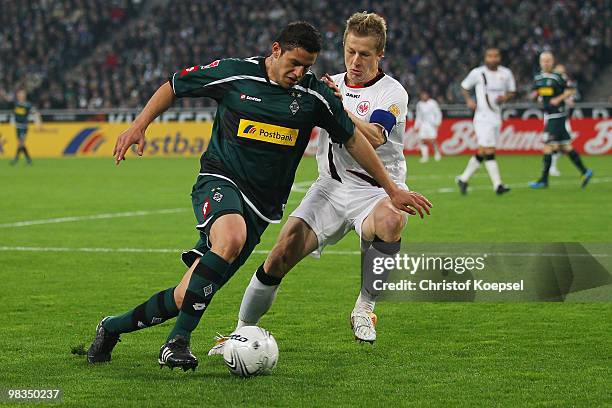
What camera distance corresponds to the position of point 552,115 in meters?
18.8

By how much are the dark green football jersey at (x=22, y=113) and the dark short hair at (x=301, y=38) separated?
24.0 metres

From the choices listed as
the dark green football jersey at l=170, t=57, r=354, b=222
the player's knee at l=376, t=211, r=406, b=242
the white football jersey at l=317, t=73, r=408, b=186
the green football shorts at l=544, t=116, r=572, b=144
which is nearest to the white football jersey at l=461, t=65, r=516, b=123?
the green football shorts at l=544, t=116, r=572, b=144

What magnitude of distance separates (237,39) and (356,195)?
30863 millimetres

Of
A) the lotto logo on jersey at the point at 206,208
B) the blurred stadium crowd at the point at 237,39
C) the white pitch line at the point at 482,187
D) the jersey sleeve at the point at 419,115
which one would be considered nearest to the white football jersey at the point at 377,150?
the lotto logo on jersey at the point at 206,208

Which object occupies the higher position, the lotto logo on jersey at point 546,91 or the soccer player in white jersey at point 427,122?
the lotto logo on jersey at point 546,91

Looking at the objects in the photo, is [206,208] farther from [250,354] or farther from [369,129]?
[369,129]

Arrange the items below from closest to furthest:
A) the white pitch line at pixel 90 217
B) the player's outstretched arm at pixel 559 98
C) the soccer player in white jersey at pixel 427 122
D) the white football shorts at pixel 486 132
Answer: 1. the white pitch line at pixel 90 217
2. the white football shorts at pixel 486 132
3. the player's outstretched arm at pixel 559 98
4. the soccer player in white jersey at pixel 427 122

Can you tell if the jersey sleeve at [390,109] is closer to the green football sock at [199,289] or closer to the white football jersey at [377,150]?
the white football jersey at [377,150]

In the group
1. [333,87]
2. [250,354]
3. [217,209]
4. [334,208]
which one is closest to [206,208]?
[217,209]

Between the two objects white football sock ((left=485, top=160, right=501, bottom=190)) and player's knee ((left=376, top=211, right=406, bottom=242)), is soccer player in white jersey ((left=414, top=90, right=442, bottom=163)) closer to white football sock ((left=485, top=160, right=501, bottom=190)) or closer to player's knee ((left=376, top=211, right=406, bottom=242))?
white football sock ((left=485, top=160, right=501, bottom=190))

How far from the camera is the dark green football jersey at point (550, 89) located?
18.6m

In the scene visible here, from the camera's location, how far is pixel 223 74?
5.73 metres

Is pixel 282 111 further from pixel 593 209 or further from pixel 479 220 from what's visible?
pixel 593 209

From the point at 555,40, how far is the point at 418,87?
464 cm
